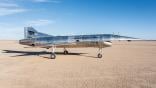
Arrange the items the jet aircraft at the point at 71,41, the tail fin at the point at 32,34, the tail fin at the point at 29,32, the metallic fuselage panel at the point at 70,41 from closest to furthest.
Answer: the jet aircraft at the point at 71,41
the metallic fuselage panel at the point at 70,41
the tail fin at the point at 32,34
the tail fin at the point at 29,32

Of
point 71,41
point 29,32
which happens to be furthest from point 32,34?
point 71,41

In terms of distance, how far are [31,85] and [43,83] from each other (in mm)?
829

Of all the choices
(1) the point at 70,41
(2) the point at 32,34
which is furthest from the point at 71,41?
(2) the point at 32,34

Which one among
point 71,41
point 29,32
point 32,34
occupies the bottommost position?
point 71,41

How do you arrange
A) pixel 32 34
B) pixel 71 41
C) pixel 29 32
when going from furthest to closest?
pixel 29 32
pixel 32 34
pixel 71 41

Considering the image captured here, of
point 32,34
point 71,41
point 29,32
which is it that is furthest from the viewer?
point 29,32

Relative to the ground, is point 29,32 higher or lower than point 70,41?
higher

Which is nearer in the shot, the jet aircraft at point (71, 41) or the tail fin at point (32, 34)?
the jet aircraft at point (71, 41)

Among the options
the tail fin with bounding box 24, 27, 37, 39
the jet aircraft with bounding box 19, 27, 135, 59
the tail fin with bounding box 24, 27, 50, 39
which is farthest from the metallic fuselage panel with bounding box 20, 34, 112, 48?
the tail fin with bounding box 24, 27, 37, 39

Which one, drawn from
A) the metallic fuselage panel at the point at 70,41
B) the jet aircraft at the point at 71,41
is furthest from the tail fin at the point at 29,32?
the metallic fuselage panel at the point at 70,41

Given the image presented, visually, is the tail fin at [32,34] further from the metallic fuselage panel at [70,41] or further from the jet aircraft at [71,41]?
the metallic fuselage panel at [70,41]

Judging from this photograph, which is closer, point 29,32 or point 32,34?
point 32,34

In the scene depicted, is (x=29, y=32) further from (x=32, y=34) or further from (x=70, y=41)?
(x=70, y=41)

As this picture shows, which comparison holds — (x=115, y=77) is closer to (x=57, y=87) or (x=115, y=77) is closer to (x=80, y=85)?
(x=80, y=85)
